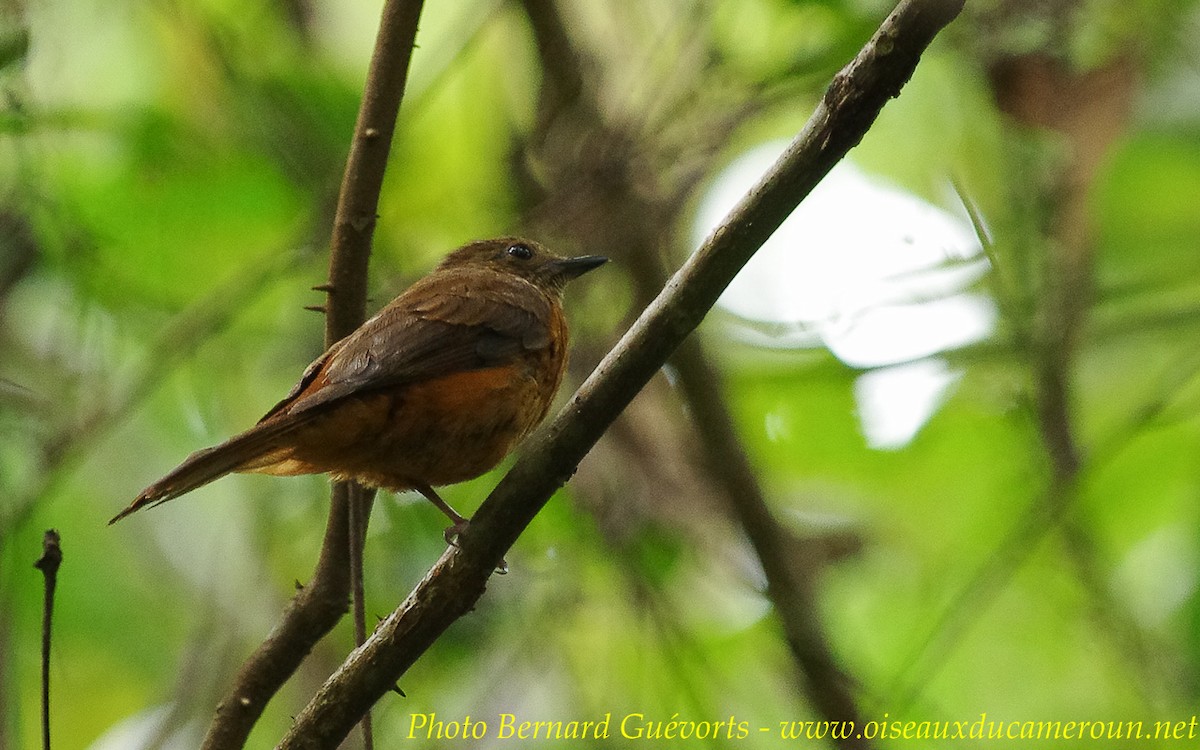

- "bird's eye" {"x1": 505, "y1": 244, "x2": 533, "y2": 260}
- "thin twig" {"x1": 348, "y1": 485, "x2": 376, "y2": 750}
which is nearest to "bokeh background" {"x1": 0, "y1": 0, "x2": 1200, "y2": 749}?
"bird's eye" {"x1": 505, "y1": 244, "x2": 533, "y2": 260}

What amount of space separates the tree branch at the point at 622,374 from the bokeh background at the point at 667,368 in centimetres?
140

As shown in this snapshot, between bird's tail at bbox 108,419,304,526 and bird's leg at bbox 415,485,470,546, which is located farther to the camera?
bird's leg at bbox 415,485,470,546

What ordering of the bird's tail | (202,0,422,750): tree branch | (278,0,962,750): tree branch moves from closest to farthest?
(278,0,962,750): tree branch, the bird's tail, (202,0,422,750): tree branch

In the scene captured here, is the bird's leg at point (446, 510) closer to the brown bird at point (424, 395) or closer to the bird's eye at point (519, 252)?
the brown bird at point (424, 395)

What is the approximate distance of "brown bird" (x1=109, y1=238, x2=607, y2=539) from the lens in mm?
3271

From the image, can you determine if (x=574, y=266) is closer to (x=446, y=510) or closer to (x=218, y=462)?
(x=446, y=510)

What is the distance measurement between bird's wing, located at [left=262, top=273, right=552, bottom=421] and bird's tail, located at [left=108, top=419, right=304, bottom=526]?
3.8 inches

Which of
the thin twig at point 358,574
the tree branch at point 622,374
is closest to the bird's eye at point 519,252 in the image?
the thin twig at point 358,574

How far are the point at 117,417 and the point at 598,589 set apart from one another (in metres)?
1.84

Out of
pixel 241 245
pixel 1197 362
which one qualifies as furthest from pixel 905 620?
pixel 241 245

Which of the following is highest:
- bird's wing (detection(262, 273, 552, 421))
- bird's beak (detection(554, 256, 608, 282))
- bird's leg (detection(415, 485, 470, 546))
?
bird's beak (detection(554, 256, 608, 282))

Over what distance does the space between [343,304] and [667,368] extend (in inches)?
54.7

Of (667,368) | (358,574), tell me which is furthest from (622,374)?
(667,368)

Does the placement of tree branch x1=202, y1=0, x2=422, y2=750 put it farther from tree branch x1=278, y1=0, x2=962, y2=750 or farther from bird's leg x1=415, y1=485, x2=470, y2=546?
tree branch x1=278, y1=0, x2=962, y2=750
